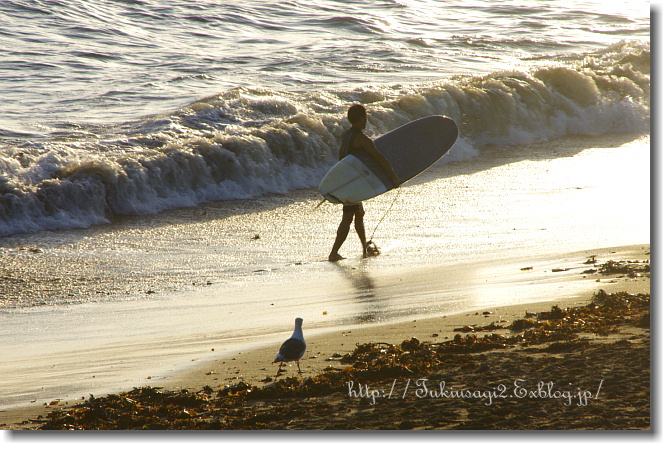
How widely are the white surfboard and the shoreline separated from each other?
208 centimetres

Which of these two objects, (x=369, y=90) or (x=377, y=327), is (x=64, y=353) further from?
(x=369, y=90)

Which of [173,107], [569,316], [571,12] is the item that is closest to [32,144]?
[173,107]

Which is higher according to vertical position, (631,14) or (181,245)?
(631,14)

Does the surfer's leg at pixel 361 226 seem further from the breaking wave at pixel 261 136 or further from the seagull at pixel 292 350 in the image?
the breaking wave at pixel 261 136

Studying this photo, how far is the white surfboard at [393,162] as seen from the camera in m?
6.18

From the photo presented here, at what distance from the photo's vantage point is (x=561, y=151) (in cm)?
1188

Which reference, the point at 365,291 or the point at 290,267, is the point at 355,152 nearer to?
the point at 290,267

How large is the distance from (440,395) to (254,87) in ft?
35.7

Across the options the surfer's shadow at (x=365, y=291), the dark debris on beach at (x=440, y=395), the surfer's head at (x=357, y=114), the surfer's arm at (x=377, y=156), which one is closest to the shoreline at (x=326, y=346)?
the dark debris on beach at (x=440, y=395)

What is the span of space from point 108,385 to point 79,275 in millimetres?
2834

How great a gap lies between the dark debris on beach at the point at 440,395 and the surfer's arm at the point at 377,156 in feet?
9.38

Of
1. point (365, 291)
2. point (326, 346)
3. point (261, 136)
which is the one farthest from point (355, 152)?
point (261, 136)

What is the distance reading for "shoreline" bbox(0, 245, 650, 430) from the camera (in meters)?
3.29

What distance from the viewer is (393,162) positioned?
679 centimetres
